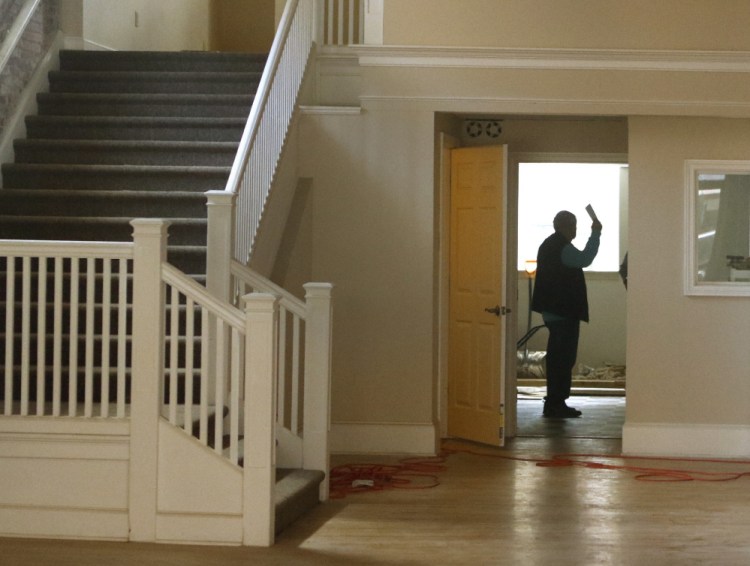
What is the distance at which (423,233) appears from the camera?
336 inches

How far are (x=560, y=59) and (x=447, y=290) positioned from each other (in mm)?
1880

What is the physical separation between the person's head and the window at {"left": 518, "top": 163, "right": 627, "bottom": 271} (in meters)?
2.82

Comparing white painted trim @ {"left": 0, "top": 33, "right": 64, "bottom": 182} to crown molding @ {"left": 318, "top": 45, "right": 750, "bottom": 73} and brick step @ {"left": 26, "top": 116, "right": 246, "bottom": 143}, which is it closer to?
brick step @ {"left": 26, "top": 116, "right": 246, "bottom": 143}

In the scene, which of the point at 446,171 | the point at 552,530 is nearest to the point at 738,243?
the point at 446,171

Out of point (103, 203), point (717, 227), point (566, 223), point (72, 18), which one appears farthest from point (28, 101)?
point (717, 227)

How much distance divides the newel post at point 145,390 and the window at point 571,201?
26.0 ft

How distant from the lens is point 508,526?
242 inches

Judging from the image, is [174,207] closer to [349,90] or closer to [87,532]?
[349,90]

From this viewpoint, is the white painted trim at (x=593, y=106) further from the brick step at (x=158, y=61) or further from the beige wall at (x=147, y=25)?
the beige wall at (x=147, y=25)

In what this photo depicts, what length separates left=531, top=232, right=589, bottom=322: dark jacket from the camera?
10273 millimetres

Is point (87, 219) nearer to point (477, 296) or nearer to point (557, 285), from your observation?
point (477, 296)

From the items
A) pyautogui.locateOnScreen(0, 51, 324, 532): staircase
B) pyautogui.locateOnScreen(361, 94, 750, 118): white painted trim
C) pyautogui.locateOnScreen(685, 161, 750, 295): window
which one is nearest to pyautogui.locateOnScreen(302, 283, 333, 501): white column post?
pyautogui.locateOnScreen(0, 51, 324, 532): staircase

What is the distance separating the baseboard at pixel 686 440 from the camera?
27.7 feet

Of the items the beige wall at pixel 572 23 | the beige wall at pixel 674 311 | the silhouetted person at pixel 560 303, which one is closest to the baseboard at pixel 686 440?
the beige wall at pixel 674 311
